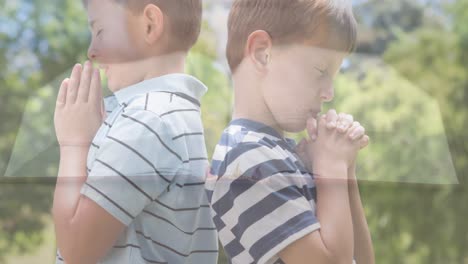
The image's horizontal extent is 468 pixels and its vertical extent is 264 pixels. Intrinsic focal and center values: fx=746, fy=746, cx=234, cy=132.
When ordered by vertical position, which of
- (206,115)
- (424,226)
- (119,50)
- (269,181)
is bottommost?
(424,226)

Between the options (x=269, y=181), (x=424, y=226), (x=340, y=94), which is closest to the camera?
(x=269, y=181)

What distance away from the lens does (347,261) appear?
162cm

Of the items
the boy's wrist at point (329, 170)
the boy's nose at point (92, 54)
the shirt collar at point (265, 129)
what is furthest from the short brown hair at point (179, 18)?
the boy's wrist at point (329, 170)

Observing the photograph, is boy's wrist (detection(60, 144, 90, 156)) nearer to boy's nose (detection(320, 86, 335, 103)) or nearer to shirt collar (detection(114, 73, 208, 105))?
shirt collar (detection(114, 73, 208, 105))

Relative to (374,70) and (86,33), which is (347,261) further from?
(86,33)

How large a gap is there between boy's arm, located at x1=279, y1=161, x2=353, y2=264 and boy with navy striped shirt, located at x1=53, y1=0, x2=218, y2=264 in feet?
0.64

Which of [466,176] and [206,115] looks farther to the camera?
[466,176]

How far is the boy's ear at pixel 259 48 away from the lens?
5.26 feet

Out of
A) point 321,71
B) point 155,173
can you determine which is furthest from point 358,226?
point 155,173

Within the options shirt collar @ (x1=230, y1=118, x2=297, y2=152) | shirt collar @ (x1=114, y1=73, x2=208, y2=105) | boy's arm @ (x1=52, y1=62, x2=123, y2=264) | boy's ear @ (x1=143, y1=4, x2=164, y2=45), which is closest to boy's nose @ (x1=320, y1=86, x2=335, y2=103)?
shirt collar @ (x1=230, y1=118, x2=297, y2=152)

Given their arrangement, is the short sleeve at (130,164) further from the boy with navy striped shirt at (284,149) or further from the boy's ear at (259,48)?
the boy's ear at (259,48)

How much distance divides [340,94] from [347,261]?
377 mm

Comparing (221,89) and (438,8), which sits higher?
(438,8)

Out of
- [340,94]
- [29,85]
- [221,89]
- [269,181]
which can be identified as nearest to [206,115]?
[221,89]
